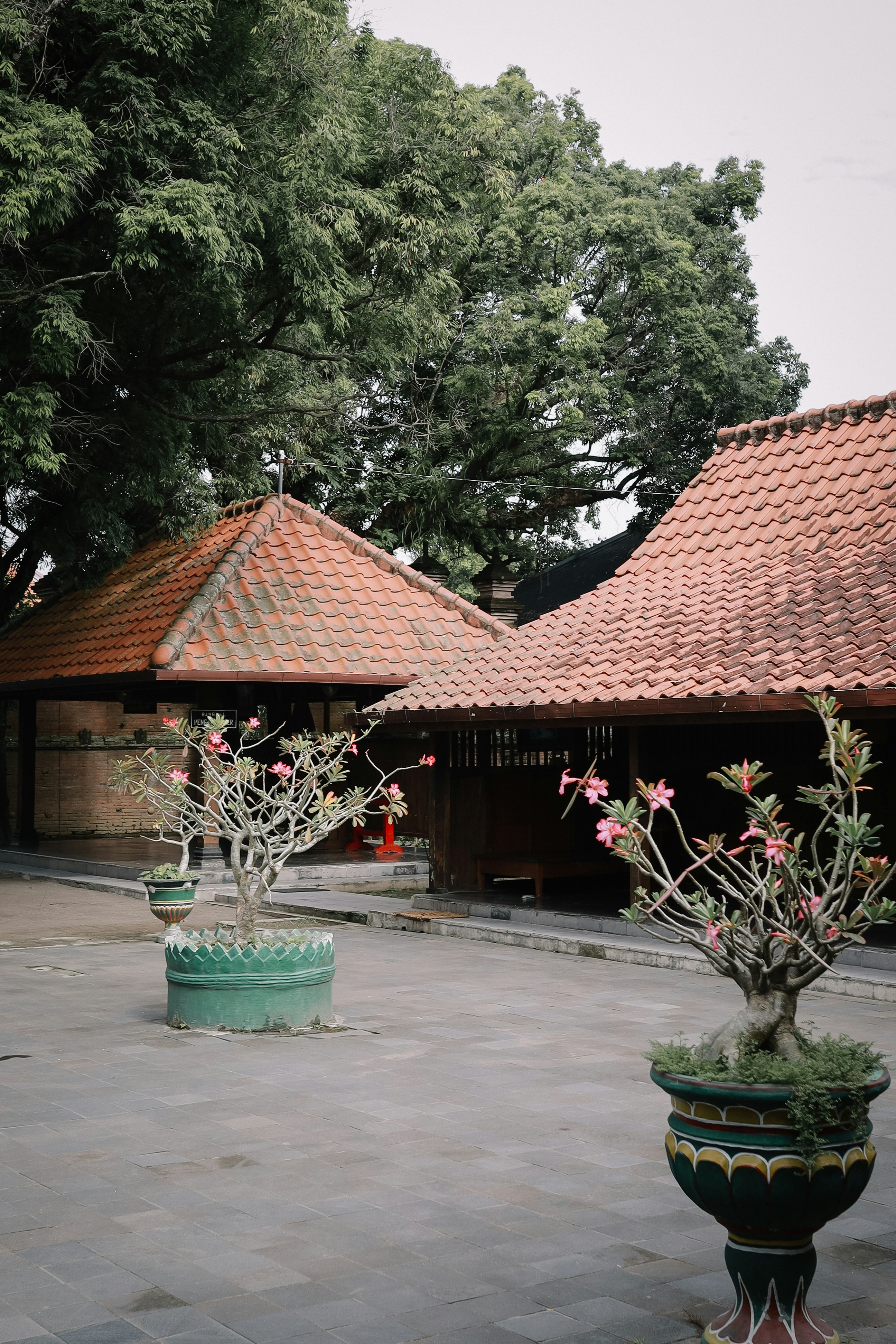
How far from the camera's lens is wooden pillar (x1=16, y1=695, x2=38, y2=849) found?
22.7 metres

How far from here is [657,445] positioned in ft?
94.4

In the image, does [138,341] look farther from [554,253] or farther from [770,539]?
[554,253]

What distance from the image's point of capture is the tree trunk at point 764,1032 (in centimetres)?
397

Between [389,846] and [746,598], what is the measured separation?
882cm

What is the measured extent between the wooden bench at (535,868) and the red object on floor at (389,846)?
4.90 m

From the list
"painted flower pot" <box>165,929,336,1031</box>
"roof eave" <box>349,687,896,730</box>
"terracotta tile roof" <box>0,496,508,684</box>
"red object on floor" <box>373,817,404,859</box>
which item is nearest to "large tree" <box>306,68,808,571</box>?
"terracotta tile roof" <box>0,496,508,684</box>

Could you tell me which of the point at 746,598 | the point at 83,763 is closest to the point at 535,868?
the point at 746,598

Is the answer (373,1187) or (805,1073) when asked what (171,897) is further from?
(805,1073)

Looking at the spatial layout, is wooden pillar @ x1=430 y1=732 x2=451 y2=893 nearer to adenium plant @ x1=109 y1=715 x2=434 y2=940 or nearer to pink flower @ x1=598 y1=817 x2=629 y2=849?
adenium plant @ x1=109 y1=715 x2=434 y2=940

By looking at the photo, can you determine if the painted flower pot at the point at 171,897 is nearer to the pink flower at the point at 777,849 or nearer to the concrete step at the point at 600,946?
the concrete step at the point at 600,946

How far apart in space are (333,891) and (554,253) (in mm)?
15584

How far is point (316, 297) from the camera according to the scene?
1606cm

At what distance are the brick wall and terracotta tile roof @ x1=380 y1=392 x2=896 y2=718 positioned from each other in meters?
12.0

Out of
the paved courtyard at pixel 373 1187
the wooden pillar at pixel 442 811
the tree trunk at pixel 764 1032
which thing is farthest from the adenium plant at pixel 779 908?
the wooden pillar at pixel 442 811
